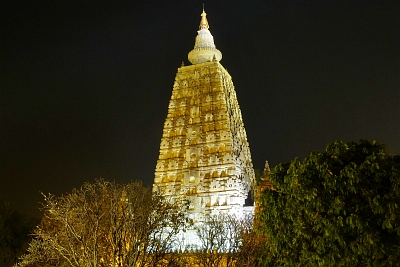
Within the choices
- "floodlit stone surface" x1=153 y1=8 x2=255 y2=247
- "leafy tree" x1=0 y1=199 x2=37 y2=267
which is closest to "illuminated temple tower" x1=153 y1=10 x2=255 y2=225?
"floodlit stone surface" x1=153 y1=8 x2=255 y2=247

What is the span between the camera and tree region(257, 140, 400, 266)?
55.2 ft

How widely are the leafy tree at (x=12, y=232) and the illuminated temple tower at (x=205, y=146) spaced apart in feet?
47.1

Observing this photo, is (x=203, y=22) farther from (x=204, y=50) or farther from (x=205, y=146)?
(x=205, y=146)

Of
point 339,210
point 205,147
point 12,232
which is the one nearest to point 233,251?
point 339,210

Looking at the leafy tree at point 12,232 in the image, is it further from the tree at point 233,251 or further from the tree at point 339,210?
the tree at point 339,210

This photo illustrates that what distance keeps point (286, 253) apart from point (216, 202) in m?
22.2

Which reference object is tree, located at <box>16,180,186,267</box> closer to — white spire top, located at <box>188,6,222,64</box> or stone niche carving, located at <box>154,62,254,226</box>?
stone niche carving, located at <box>154,62,254,226</box>

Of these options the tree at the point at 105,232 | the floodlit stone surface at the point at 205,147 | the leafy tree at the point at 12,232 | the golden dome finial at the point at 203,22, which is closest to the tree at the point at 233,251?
the tree at the point at 105,232

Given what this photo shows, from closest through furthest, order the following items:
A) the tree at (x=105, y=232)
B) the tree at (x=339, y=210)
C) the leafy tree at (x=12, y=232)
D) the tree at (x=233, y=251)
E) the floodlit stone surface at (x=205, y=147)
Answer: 1. the tree at (x=339, y=210)
2. the tree at (x=105, y=232)
3. the tree at (x=233, y=251)
4. the leafy tree at (x=12, y=232)
5. the floodlit stone surface at (x=205, y=147)

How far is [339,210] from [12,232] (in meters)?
37.0

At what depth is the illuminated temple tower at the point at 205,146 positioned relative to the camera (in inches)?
1656

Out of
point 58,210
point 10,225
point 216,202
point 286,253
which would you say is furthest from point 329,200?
point 10,225

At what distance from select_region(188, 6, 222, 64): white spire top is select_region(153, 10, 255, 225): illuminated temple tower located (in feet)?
0.98

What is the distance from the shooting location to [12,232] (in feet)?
145
